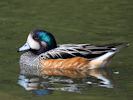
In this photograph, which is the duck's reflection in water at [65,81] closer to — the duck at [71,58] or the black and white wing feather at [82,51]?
the duck at [71,58]

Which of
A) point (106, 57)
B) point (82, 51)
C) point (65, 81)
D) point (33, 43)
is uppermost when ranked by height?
point (33, 43)

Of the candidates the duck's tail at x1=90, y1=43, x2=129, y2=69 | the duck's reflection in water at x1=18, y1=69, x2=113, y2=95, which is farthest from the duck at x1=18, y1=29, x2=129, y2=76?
the duck's reflection in water at x1=18, y1=69, x2=113, y2=95

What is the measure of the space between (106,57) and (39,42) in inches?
66.2

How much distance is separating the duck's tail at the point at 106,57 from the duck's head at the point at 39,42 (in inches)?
42.1

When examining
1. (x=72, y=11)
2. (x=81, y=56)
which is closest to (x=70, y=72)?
(x=81, y=56)

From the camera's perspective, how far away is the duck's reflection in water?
1337cm

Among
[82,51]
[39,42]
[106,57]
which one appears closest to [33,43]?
[39,42]

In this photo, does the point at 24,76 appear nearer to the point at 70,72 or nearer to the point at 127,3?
the point at 70,72

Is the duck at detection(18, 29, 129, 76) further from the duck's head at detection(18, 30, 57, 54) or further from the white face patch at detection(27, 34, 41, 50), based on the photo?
the white face patch at detection(27, 34, 41, 50)

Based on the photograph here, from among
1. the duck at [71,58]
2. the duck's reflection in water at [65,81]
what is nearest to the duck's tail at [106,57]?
the duck at [71,58]

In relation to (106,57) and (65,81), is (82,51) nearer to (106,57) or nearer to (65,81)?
(106,57)

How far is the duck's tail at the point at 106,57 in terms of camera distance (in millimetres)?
14930

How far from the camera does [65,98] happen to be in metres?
12.5

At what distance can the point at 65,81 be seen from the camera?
14.0 metres
